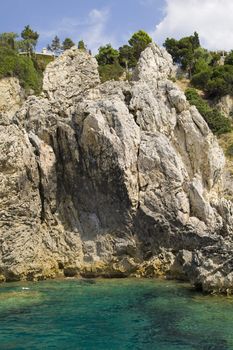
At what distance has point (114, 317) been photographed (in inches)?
752

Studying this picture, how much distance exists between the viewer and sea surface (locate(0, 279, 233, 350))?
16.0 meters

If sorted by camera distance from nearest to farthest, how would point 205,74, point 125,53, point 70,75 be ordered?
point 70,75
point 205,74
point 125,53

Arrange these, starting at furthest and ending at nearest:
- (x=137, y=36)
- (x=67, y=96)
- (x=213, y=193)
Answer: (x=137, y=36), (x=67, y=96), (x=213, y=193)

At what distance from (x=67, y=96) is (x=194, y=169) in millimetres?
11416

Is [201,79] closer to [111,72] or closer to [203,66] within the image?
[203,66]

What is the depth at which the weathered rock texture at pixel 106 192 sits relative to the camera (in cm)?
2736

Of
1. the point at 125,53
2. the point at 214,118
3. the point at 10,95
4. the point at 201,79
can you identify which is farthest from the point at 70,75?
the point at 125,53

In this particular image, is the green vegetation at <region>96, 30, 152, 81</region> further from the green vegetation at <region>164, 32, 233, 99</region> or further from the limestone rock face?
the limestone rock face

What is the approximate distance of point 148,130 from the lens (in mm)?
30328

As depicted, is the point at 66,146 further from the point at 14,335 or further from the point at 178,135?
the point at 14,335

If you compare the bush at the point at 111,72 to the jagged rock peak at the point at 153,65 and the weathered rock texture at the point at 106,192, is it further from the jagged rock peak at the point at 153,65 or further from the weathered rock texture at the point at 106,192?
the weathered rock texture at the point at 106,192

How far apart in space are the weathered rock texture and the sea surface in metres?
2.36

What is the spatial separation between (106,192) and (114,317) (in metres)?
10.9

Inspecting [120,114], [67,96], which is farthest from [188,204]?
[67,96]
